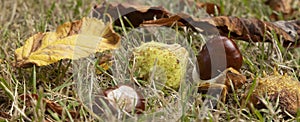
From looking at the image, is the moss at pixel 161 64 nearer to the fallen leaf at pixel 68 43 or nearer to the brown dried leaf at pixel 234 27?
the fallen leaf at pixel 68 43

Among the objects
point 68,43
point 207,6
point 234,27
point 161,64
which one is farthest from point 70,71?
point 207,6

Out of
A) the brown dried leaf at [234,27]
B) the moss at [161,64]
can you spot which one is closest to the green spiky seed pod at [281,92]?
the moss at [161,64]

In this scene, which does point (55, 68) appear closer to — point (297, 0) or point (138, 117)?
point (138, 117)

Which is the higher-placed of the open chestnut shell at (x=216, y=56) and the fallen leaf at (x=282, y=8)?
the fallen leaf at (x=282, y=8)

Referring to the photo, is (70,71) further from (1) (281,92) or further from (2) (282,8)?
(2) (282,8)

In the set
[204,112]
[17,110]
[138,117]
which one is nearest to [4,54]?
[17,110]
